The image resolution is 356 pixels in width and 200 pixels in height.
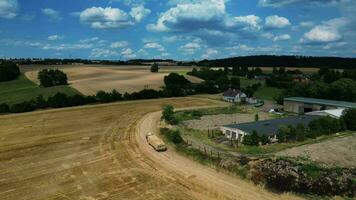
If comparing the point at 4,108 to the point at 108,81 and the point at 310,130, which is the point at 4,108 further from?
the point at 310,130

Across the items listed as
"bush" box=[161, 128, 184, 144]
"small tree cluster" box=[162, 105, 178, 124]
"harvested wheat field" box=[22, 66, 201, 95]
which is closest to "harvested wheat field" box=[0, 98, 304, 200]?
"small tree cluster" box=[162, 105, 178, 124]

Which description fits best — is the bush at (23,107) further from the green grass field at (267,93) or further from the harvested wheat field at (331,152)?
the green grass field at (267,93)

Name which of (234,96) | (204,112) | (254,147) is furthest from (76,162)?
(234,96)

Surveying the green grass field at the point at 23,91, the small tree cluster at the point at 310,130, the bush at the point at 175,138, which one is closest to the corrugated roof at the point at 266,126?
the small tree cluster at the point at 310,130

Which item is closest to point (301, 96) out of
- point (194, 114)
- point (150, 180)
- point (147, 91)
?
point (194, 114)

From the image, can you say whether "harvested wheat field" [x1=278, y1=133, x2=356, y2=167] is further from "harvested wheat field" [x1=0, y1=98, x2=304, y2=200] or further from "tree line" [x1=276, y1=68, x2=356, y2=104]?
"tree line" [x1=276, y1=68, x2=356, y2=104]
